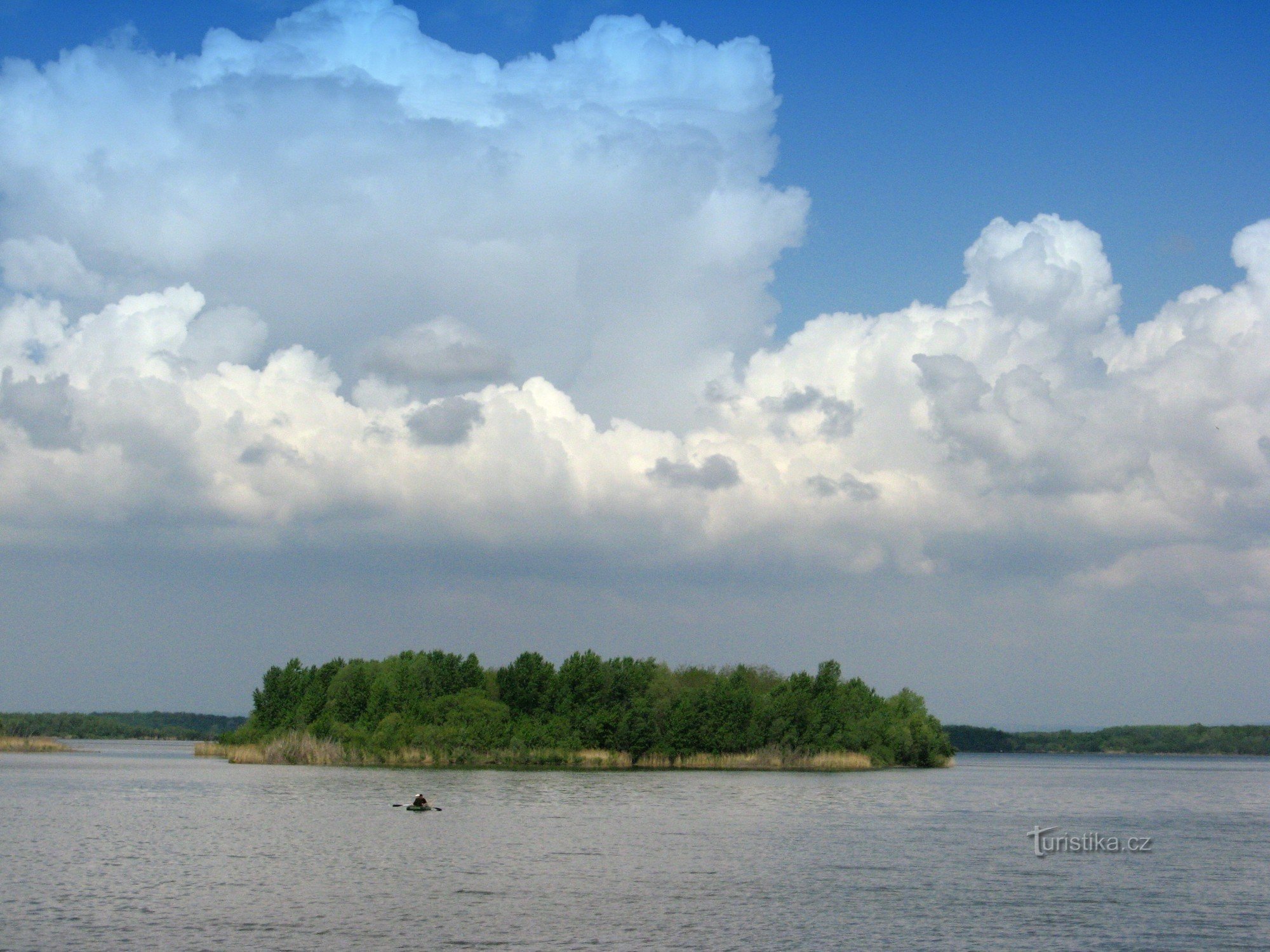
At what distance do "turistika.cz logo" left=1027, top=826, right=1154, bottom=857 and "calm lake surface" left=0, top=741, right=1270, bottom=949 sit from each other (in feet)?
2.98

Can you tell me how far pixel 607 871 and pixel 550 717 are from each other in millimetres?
85607

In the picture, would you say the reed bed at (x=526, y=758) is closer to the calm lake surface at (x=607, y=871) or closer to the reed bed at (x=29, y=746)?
the calm lake surface at (x=607, y=871)

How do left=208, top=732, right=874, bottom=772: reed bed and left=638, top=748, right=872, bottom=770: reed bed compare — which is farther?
left=638, top=748, right=872, bottom=770: reed bed

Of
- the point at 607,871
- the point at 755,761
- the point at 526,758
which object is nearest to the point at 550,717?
the point at 526,758

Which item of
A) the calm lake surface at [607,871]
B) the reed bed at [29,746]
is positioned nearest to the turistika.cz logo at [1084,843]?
the calm lake surface at [607,871]

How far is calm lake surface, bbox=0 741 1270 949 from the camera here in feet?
124

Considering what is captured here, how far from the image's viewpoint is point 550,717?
135625 millimetres

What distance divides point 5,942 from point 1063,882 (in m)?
37.6

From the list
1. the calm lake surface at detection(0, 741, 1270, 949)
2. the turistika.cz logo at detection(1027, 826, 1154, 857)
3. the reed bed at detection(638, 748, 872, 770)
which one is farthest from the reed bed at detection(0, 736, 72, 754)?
the turistika.cz logo at detection(1027, 826, 1154, 857)

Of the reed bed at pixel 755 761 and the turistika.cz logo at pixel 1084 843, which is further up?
the reed bed at pixel 755 761

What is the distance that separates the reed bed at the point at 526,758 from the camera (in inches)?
5103

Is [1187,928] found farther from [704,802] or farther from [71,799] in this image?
[71,799]

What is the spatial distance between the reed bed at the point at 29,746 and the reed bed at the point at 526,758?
57524 mm

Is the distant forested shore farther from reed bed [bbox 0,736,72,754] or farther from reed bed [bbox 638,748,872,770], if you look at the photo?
reed bed [bbox 0,736,72,754]
